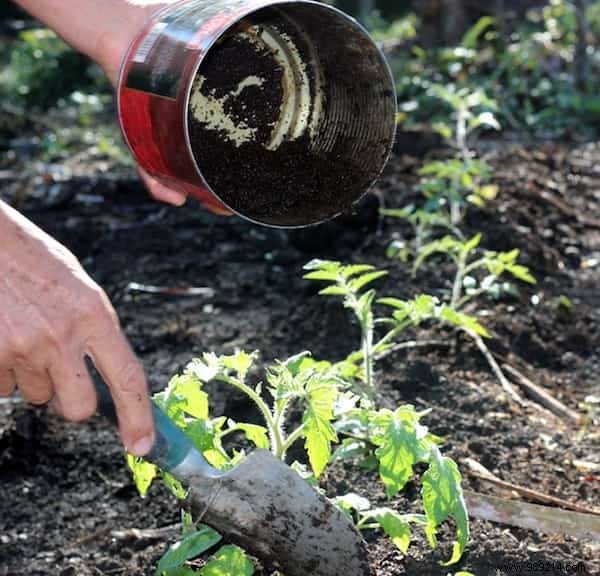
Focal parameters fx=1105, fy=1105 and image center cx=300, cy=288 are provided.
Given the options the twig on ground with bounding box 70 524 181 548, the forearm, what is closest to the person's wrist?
the forearm

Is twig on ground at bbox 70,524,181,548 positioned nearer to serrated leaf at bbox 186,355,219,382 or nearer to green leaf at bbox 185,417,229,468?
green leaf at bbox 185,417,229,468

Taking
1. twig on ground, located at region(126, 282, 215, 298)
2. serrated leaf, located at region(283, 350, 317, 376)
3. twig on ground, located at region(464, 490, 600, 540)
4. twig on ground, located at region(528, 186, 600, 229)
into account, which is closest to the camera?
serrated leaf, located at region(283, 350, 317, 376)

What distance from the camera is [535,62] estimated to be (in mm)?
7629

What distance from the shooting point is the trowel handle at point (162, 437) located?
188 cm

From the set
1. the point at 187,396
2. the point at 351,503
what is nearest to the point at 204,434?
the point at 187,396

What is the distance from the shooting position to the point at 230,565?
81.3 inches

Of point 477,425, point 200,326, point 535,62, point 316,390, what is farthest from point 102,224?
point 535,62

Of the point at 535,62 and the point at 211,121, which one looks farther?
the point at 535,62

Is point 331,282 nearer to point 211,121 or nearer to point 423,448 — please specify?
point 211,121

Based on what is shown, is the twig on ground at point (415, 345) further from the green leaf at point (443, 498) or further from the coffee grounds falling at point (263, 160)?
the green leaf at point (443, 498)

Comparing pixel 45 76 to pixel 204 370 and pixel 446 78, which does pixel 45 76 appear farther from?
pixel 204 370

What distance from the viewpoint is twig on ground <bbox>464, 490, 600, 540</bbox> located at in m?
2.37

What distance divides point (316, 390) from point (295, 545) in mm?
291

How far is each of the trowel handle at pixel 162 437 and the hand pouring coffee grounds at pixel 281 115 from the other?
418 mm
